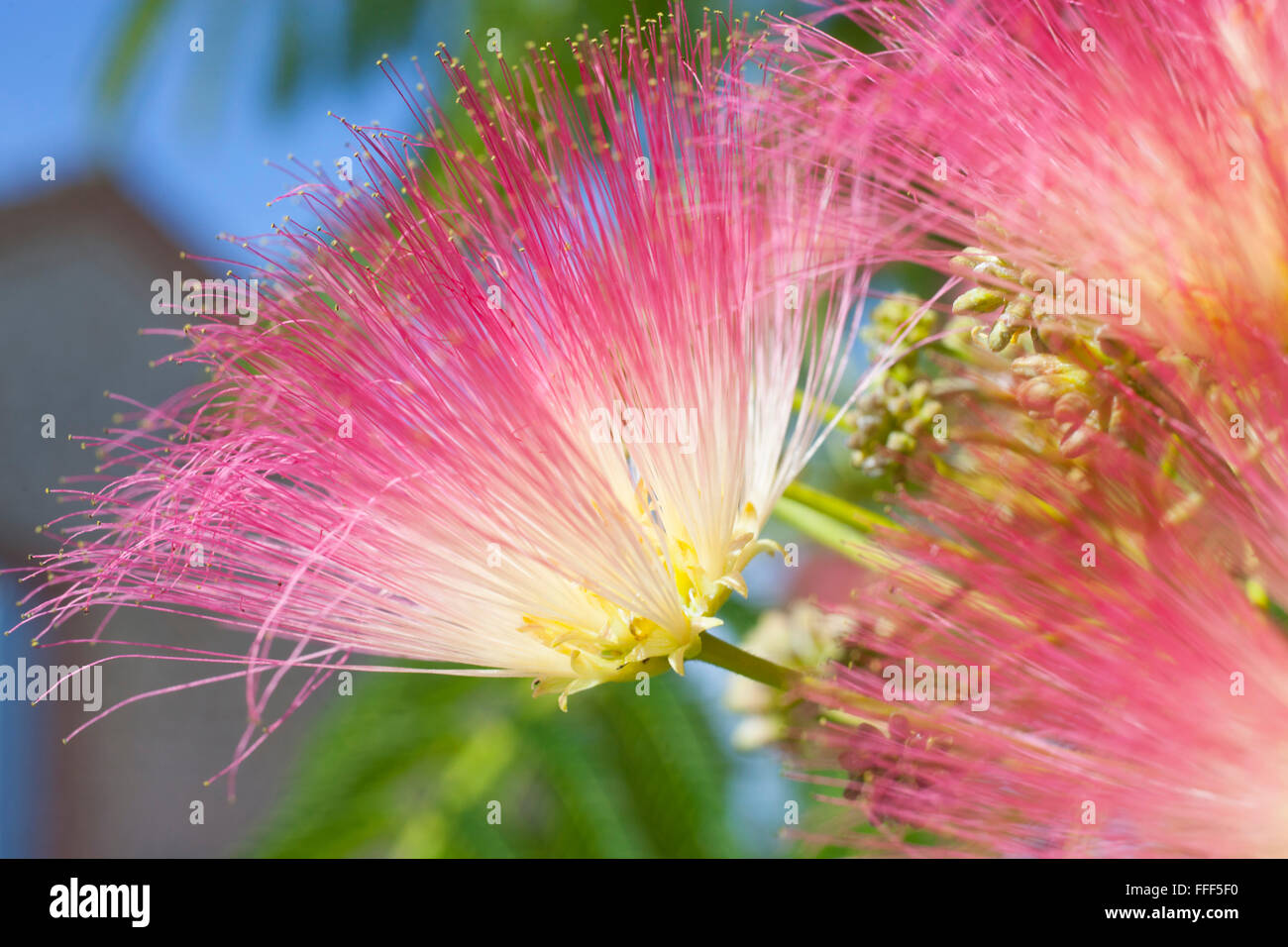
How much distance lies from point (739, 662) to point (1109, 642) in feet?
0.78

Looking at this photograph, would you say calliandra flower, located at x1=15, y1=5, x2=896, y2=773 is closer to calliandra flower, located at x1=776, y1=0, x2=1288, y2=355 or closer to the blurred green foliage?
calliandra flower, located at x1=776, y1=0, x2=1288, y2=355

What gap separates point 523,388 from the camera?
2.25 feet

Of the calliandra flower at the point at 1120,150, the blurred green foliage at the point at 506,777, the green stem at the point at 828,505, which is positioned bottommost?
the blurred green foliage at the point at 506,777

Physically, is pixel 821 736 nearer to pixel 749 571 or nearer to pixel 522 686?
pixel 749 571

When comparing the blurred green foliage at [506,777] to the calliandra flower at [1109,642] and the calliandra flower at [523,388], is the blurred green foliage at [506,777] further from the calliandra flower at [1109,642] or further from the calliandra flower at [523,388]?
the calliandra flower at [1109,642]

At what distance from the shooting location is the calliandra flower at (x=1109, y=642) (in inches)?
20.3

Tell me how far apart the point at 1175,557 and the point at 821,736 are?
0.70 ft

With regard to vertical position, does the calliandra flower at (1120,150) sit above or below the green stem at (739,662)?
above

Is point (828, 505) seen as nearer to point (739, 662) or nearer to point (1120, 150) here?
point (739, 662)

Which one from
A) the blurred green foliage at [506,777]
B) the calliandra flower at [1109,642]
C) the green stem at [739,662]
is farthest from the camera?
the blurred green foliage at [506,777]

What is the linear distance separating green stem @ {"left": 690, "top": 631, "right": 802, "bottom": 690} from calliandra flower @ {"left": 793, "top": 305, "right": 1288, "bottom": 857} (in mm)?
80

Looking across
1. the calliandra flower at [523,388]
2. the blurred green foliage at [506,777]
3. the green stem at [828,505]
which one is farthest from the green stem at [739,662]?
the blurred green foliage at [506,777]

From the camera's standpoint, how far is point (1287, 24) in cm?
55

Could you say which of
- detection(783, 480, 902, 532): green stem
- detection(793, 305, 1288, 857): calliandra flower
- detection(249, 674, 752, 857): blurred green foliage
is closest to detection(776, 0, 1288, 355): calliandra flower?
detection(793, 305, 1288, 857): calliandra flower
